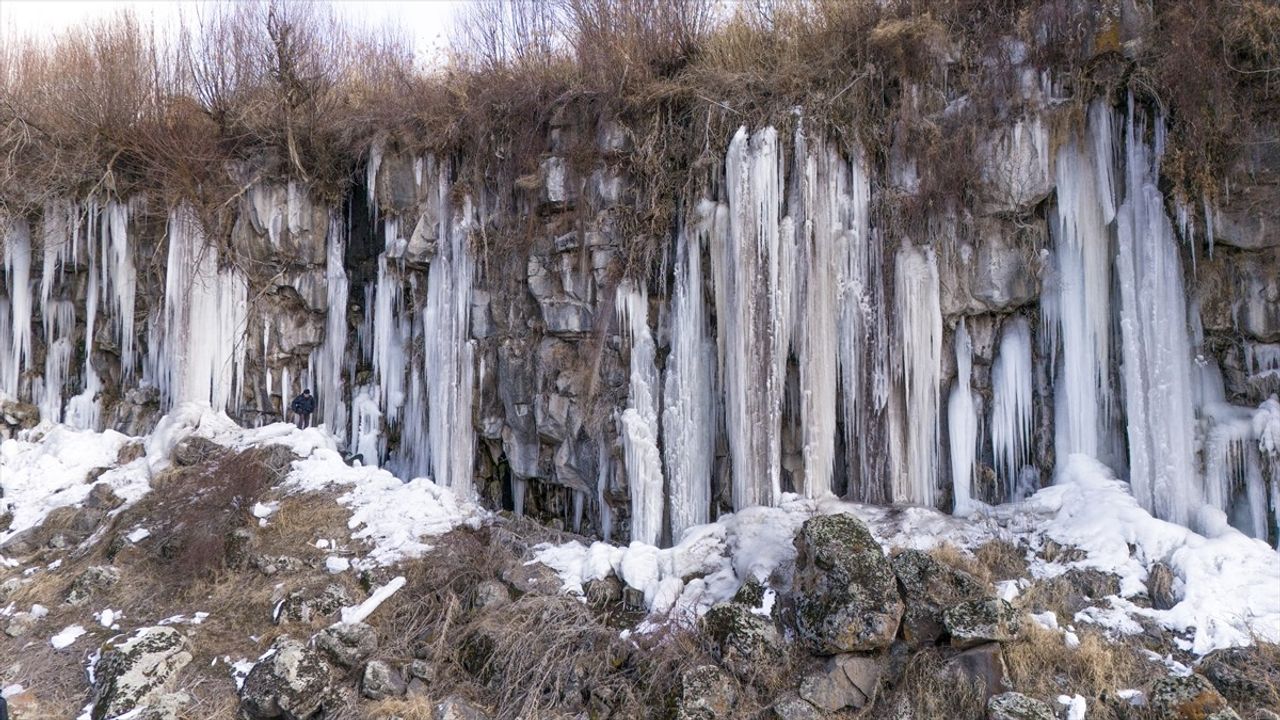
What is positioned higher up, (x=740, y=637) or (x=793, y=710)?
(x=740, y=637)

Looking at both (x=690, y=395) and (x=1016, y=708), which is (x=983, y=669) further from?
(x=690, y=395)

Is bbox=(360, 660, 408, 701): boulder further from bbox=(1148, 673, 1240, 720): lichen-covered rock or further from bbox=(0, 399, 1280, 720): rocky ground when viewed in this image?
bbox=(1148, 673, 1240, 720): lichen-covered rock

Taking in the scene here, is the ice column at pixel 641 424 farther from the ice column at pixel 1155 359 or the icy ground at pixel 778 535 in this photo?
the ice column at pixel 1155 359

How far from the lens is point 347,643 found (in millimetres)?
7863

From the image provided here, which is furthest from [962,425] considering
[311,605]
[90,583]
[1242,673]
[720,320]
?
[90,583]

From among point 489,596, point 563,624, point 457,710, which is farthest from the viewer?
point 489,596

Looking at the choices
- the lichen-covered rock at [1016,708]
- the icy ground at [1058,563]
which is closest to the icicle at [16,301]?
the icy ground at [1058,563]

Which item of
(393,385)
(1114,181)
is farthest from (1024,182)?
(393,385)

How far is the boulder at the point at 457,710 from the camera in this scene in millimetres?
7059

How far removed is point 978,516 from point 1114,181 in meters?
3.72

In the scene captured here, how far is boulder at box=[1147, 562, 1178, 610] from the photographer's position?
728 cm

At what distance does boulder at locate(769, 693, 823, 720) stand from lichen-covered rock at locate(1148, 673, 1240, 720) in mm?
2436

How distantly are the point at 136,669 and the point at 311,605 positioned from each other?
1560mm

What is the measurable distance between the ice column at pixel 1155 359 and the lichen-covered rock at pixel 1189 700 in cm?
236
